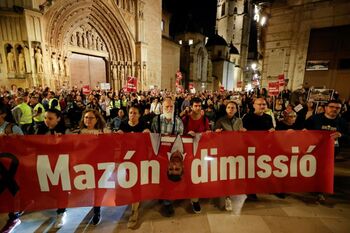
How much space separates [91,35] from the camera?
1755 cm

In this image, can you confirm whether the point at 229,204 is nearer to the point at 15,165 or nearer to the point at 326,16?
the point at 15,165

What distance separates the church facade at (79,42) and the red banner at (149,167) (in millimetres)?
11885

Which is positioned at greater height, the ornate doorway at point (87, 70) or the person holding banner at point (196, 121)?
the ornate doorway at point (87, 70)

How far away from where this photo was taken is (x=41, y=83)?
12.2m

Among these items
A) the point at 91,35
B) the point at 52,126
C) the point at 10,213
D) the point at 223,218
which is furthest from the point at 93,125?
the point at 91,35

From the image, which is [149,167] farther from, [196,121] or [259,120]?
[259,120]

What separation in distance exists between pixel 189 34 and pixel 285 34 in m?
25.1

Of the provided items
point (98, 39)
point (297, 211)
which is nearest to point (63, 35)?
point (98, 39)

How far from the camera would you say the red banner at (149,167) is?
2723 mm

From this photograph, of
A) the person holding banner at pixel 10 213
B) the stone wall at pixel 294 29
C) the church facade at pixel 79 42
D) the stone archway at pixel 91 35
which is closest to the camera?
the person holding banner at pixel 10 213

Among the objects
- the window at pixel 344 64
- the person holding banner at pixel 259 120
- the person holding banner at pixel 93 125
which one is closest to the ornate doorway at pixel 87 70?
the person holding banner at pixel 93 125

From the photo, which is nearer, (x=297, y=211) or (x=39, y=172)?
(x=39, y=172)

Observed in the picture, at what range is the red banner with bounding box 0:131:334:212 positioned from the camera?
107 inches

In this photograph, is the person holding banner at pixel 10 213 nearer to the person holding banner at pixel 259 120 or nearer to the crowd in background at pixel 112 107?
the crowd in background at pixel 112 107
